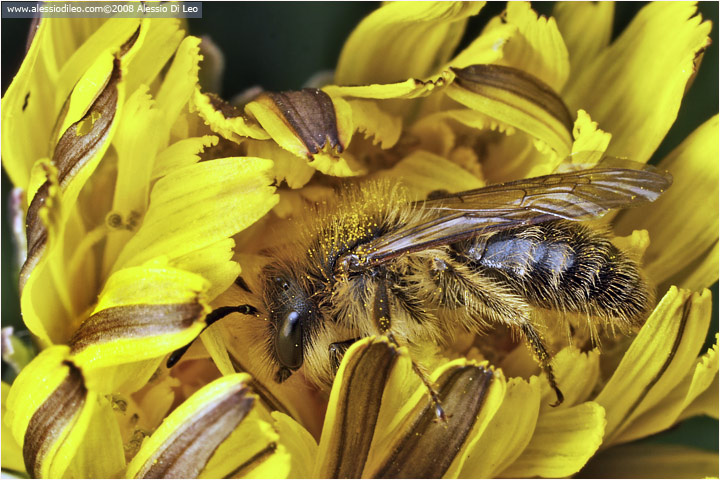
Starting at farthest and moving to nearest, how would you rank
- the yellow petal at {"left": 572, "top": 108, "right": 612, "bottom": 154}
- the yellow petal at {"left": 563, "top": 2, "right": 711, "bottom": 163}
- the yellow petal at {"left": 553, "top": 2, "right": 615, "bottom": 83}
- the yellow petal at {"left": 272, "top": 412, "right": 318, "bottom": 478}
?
the yellow petal at {"left": 553, "top": 2, "right": 615, "bottom": 83}
the yellow petal at {"left": 563, "top": 2, "right": 711, "bottom": 163}
the yellow petal at {"left": 572, "top": 108, "right": 612, "bottom": 154}
the yellow petal at {"left": 272, "top": 412, "right": 318, "bottom": 478}

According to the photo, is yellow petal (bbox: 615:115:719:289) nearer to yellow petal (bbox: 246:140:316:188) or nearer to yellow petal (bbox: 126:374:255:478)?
yellow petal (bbox: 246:140:316:188)

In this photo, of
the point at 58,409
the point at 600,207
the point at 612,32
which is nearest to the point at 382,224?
the point at 600,207

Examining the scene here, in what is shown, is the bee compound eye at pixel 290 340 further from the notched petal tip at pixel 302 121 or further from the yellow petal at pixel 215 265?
the notched petal tip at pixel 302 121

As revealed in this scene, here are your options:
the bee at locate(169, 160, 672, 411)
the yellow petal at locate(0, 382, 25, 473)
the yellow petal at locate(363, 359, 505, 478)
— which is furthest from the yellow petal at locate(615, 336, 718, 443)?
the yellow petal at locate(0, 382, 25, 473)

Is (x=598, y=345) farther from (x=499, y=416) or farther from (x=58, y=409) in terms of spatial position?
(x=58, y=409)

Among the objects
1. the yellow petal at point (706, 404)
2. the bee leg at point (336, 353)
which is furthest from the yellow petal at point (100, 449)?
the yellow petal at point (706, 404)

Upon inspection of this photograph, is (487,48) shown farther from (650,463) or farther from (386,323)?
(650,463)
